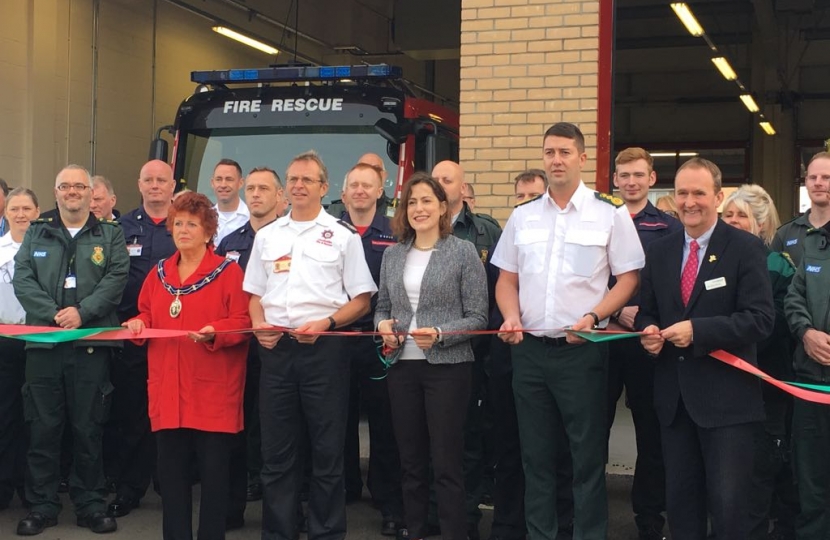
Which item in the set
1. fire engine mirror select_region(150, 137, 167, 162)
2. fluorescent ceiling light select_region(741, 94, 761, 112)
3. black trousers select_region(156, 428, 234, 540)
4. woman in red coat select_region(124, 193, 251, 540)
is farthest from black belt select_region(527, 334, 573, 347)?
fluorescent ceiling light select_region(741, 94, 761, 112)

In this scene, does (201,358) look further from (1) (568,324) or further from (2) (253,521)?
(1) (568,324)

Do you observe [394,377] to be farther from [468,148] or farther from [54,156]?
[54,156]

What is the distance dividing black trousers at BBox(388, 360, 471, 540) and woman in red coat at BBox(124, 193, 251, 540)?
911mm

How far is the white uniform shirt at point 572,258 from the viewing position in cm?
514

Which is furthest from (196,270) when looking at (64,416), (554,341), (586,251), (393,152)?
(393,152)

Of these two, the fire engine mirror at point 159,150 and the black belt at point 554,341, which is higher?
the fire engine mirror at point 159,150

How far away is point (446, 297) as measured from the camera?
208 inches

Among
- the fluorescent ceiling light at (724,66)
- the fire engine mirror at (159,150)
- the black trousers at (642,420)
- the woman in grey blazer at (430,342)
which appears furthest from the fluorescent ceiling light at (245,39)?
the black trousers at (642,420)

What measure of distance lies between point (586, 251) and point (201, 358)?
2.12 m

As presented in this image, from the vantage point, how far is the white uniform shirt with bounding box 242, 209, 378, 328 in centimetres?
544

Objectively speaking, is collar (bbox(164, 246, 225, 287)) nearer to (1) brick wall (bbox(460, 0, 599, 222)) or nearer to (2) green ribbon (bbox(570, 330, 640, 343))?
(2) green ribbon (bbox(570, 330, 640, 343))

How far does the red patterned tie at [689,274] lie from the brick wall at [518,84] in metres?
2.56

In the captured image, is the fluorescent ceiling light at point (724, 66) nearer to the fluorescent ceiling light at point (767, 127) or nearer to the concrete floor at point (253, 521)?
the fluorescent ceiling light at point (767, 127)

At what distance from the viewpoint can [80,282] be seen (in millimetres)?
6133
